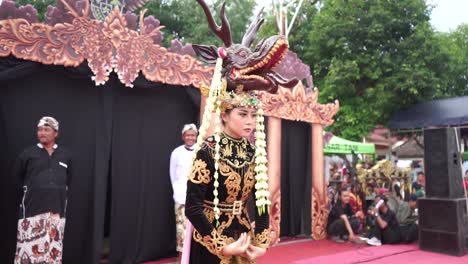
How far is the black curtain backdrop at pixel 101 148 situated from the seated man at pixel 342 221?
2517 mm

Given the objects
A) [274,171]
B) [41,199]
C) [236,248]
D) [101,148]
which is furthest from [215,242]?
[274,171]

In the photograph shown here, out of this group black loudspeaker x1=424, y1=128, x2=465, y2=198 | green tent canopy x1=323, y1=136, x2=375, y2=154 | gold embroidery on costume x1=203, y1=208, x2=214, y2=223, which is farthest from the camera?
green tent canopy x1=323, y1=136, x2=375, y2=154

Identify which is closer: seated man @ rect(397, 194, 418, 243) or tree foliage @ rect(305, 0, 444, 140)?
seated man @ rect(397, 194, 418, 243)

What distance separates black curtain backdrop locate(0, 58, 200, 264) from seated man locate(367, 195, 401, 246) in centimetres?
272

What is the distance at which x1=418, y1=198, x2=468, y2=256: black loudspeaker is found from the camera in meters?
4.86

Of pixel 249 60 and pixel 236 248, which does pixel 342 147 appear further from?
pixel 236 248

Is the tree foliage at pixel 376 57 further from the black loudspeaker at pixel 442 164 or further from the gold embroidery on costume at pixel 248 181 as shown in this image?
the gold embroidery on costume at pixel 248 181

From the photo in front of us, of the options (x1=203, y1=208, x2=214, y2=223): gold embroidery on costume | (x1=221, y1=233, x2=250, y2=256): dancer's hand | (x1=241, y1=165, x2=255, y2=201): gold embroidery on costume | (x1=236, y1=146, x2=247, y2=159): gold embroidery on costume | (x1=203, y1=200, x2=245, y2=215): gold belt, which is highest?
(x1=236, y1=146, x2=247, y2=159): gold embroidery on costume

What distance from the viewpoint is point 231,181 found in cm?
193

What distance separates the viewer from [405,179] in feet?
29.7

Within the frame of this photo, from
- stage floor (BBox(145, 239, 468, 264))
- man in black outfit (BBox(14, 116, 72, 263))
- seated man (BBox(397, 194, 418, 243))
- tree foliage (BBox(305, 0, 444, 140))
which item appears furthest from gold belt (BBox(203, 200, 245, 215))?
tree foliage (BBox(305, 0, 444, 140))

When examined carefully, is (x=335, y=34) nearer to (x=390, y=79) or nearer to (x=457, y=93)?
(x=390, y=79)

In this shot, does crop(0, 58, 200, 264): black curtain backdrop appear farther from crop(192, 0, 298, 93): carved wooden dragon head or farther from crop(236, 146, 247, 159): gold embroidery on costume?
crop(236, 146, 247, 159): gold embroidery on costume

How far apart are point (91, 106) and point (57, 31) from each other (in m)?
0.76
